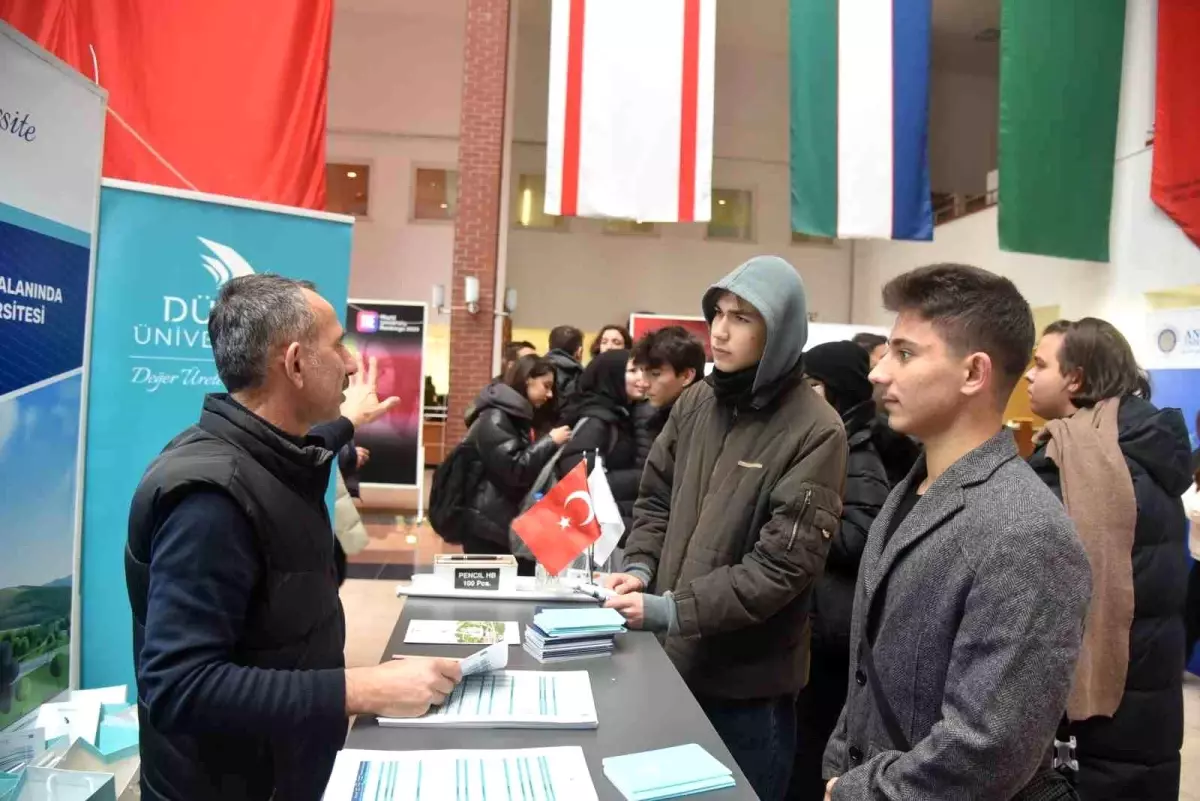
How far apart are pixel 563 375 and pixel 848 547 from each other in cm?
212

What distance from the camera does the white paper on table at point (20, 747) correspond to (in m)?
2.08

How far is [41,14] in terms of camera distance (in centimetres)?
322

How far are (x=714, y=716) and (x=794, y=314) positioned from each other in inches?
37.6

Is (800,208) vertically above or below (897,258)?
below

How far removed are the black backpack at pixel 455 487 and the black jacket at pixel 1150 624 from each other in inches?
95.6

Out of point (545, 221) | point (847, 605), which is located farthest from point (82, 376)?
point (545, 221)

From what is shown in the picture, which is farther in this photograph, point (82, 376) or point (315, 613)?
point (82, 376)

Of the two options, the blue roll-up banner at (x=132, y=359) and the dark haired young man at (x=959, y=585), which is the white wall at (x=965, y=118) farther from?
the dark haired young man at (x=959, y=585)

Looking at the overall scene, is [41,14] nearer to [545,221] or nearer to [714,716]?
[714,716]

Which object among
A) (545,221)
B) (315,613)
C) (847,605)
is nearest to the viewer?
(315,613)

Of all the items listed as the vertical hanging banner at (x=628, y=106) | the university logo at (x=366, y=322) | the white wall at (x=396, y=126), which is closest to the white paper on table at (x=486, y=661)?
the vertical hanging banner at (x=628, y=106)

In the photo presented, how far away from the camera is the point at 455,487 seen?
3832 millimetres

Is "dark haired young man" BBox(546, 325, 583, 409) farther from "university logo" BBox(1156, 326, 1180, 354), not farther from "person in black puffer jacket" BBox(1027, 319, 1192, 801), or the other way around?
"university logo" BBox(1156, 326, 1180, 354)

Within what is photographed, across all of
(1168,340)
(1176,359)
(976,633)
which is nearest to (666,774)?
(976,633)
